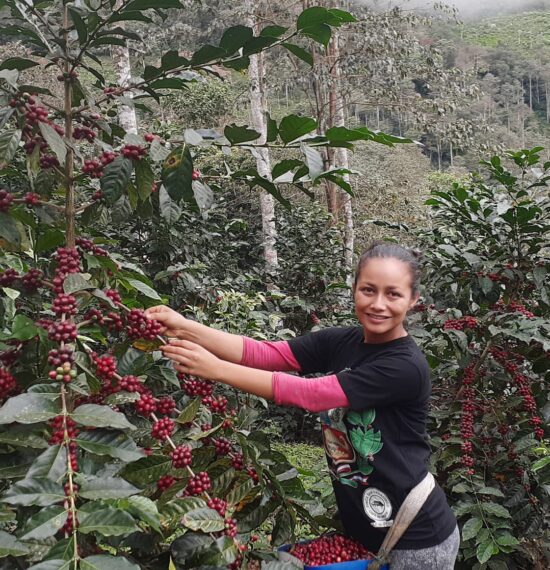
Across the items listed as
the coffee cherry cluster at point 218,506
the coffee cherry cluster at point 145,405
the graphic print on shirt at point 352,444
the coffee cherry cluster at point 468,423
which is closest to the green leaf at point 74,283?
the coffee cherry cluster at point 145,405

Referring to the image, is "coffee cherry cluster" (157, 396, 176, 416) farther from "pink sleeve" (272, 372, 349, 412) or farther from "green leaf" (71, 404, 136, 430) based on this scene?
"pink sleeve" (272, 372, 349, 412)

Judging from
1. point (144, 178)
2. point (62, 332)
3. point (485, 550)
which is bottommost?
point (485, 550)

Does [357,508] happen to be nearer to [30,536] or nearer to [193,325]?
[193,325]

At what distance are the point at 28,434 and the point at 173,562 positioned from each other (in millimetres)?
297

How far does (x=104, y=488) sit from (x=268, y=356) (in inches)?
41.2

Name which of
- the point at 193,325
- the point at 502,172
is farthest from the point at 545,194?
the point at 193,325

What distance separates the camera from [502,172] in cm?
261

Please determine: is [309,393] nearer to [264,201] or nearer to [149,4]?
[149,4]

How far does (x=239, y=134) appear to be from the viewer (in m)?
1.27

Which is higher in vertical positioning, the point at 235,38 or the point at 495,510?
the point at 235,38

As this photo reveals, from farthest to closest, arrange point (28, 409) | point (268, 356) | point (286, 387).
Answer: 1. point (268, 356)
2. point (286, 387)
3. point (28, 409)

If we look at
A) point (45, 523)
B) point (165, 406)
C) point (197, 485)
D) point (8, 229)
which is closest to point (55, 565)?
point (45, 523)

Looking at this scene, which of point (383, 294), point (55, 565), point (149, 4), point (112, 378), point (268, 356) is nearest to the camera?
point (55, 565)

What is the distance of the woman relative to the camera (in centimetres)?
151
